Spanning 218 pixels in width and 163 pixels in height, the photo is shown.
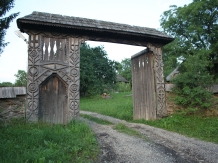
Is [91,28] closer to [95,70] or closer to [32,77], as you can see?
[32,77]

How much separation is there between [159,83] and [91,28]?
4175mm

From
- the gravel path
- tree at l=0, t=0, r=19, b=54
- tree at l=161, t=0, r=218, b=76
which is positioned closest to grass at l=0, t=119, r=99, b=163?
the gravel path

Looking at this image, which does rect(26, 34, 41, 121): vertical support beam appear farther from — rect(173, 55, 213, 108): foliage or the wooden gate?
rect(173, 55, 213, 108): foliage

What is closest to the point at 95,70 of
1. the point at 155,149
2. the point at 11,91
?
the point at 11,91

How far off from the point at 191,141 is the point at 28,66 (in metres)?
6.27

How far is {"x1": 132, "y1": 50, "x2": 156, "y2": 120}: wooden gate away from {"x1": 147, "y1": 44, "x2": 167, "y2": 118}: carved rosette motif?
0.66 feet

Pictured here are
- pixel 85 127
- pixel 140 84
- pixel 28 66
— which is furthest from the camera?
pixel 140 84

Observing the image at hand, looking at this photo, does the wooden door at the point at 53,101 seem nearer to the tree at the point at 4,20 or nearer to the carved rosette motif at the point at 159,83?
the tree at the point at 4,20

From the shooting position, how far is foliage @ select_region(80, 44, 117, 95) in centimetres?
2391

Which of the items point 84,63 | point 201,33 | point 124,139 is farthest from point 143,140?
point 84,63

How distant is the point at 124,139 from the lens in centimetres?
580

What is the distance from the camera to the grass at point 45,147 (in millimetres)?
3742

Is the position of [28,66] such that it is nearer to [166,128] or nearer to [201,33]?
[166,128]

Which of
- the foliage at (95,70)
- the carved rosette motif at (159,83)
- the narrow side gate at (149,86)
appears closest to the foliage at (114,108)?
the narrow side gate at (149,86)
